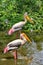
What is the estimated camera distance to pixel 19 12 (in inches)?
593

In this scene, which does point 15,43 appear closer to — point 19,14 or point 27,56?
point 27,56

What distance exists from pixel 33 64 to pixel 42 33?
411 centimetres

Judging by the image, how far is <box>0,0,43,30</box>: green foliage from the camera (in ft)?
45.3

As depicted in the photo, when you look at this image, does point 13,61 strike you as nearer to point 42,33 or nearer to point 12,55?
point 12,55

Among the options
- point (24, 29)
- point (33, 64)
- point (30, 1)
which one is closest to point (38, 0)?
point (30, 1)

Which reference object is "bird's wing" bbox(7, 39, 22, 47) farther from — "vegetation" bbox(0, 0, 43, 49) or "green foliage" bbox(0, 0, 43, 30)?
"green foliage" bbox(0, 0, 43, 30)

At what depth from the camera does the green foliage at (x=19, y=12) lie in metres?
13.8

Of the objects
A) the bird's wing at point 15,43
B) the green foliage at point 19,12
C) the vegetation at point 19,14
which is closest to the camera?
the bird's wing at point 15,43

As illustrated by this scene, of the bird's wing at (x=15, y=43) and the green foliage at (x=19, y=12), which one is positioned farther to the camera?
the green foliage at (x=19, y=12)

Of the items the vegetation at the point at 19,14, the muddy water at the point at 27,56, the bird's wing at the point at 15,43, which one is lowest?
the muddy water at the point at 27,56

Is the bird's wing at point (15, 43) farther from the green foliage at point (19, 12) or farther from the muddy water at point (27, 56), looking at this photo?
the green foliage at point (19, 12)

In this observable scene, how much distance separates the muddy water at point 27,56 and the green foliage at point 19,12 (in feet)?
9.24

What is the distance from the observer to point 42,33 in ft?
42.3

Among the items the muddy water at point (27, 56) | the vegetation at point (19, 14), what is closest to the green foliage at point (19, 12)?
the vegetation at point (19, 14)
